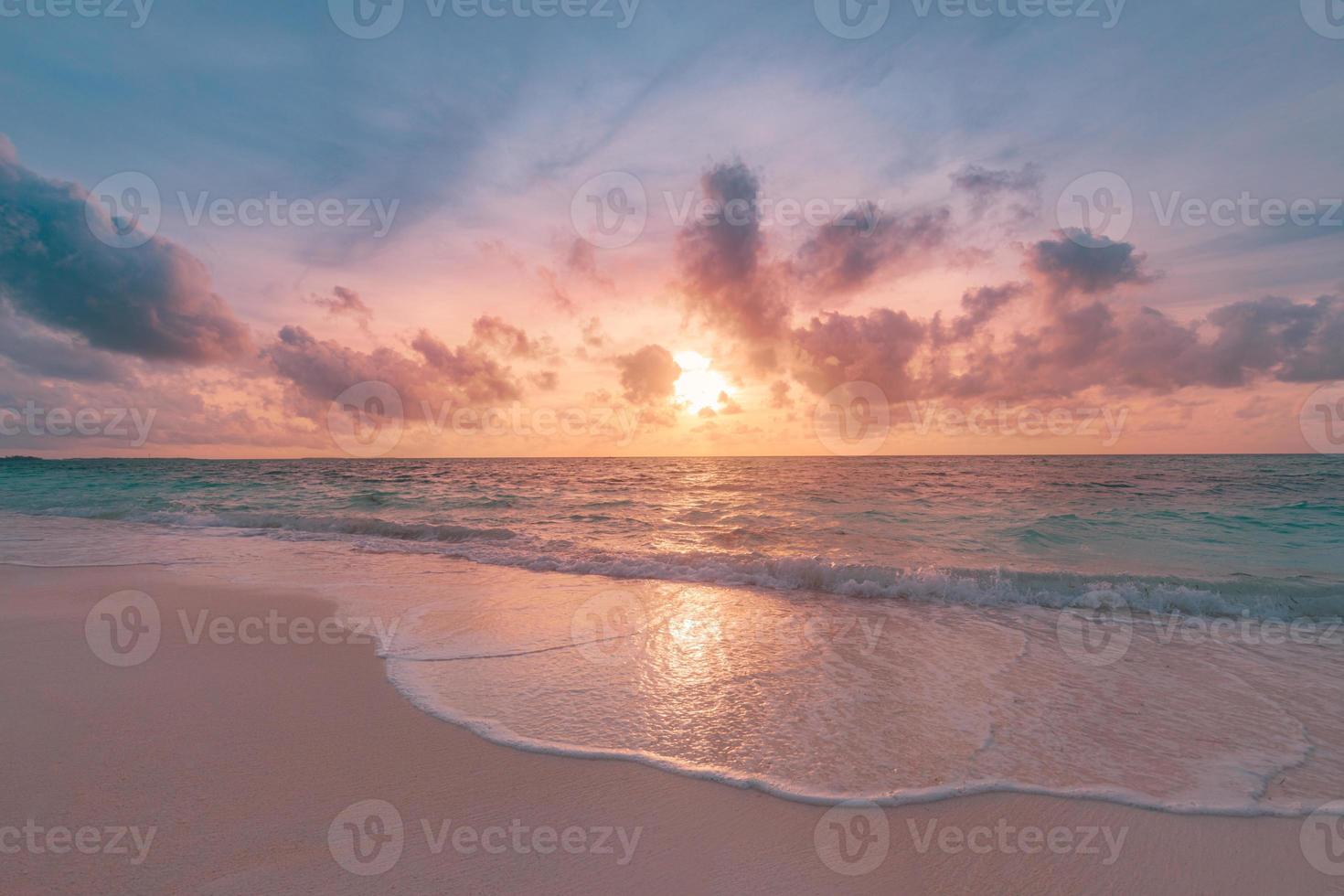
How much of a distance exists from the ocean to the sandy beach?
0.94ft

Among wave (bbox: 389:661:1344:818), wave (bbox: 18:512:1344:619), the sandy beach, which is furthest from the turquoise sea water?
the sandy beach

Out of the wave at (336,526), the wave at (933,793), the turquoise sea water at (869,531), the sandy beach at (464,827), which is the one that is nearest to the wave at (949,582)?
the turquoise sea water at (869,531)

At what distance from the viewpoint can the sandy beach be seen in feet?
9.99

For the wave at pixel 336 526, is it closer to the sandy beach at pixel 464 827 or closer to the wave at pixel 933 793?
the sandy beach at pixel 464 827

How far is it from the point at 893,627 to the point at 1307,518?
21.6 metres

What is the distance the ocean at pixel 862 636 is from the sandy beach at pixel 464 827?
29cm

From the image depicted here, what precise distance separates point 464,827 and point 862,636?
5.53 metres

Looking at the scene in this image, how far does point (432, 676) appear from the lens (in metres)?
5.79

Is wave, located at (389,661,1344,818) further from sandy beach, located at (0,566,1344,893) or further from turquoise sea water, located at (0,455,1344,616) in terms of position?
turquoise sea water, located at (0,455,1344,616)

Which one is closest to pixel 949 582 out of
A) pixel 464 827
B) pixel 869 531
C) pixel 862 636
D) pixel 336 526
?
pixel 862 636

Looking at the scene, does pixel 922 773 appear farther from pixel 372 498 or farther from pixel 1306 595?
pixel 372 498

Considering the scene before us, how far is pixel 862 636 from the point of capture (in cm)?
754

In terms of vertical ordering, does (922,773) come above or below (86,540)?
below

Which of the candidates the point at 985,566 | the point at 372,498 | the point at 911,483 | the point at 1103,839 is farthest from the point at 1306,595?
the point at 372,498
